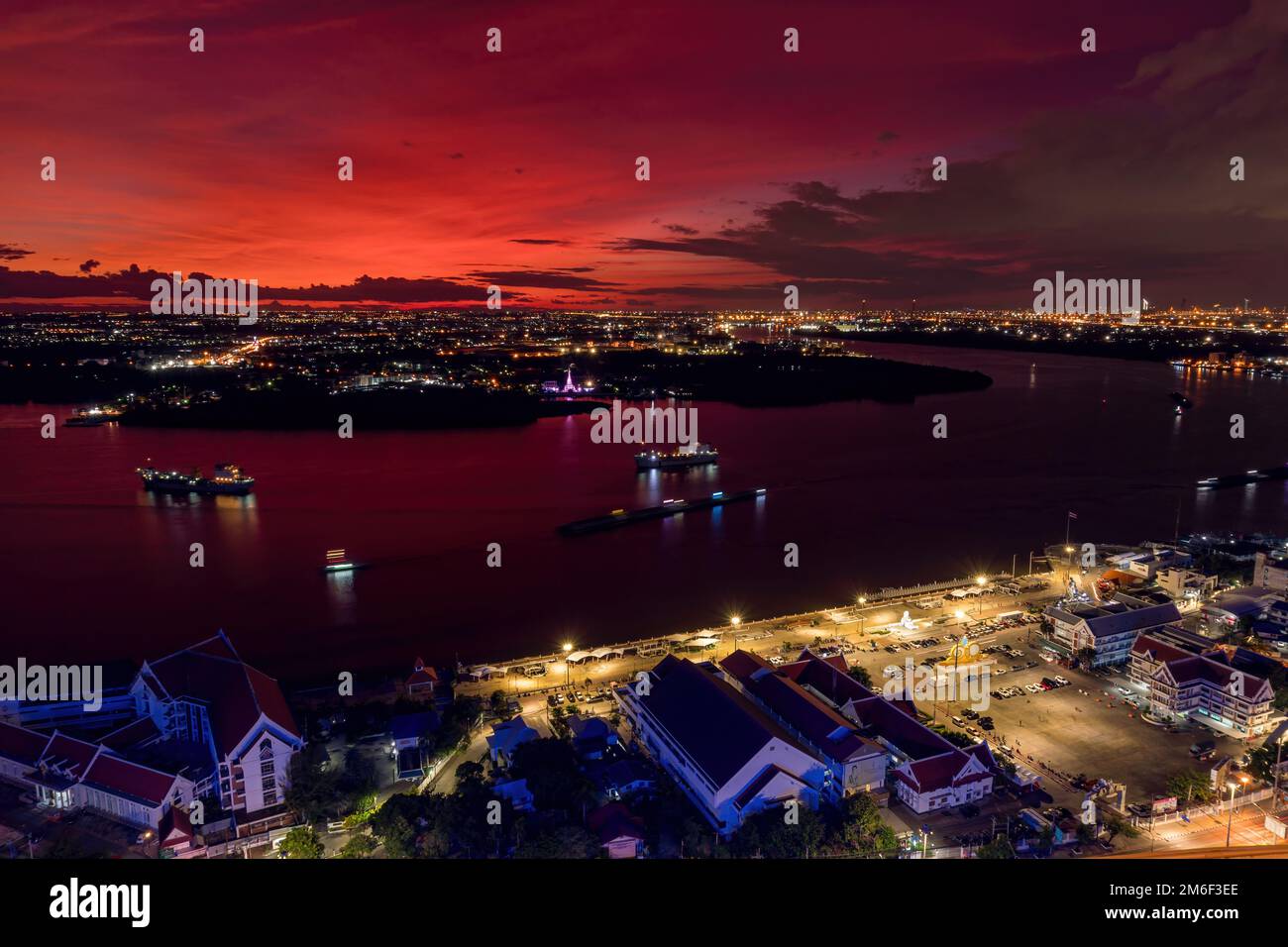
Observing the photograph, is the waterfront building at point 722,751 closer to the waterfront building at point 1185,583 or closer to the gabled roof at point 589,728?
the gabled roof at point 589,728

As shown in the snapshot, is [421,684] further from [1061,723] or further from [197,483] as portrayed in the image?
[197,483]

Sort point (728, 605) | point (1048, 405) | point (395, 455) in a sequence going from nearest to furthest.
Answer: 1. point (728, 605)
2. point (395, 455)
3. point (1048, 405)

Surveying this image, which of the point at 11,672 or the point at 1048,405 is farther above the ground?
the point at 1048,405

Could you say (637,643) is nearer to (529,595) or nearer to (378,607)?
(529,595)

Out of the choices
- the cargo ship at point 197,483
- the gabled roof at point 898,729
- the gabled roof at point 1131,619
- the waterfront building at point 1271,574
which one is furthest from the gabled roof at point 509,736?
the cargo ship at point 197,483

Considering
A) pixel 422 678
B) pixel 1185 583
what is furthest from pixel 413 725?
pixel 1185 583
